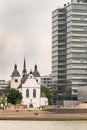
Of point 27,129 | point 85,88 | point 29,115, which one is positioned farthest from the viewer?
point 85,88

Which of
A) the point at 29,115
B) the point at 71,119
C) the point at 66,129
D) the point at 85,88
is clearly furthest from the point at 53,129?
the point at 85,88

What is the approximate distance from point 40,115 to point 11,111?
11.1 metres

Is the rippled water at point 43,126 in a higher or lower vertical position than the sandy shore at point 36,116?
lower

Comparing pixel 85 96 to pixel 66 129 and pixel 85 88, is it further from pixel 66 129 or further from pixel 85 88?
pixel 66 129

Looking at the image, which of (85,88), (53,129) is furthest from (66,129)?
(85,88)

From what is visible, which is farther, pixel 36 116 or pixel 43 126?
pixel 36 116

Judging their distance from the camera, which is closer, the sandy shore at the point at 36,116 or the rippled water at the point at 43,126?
the rippled water at the point at 43,126

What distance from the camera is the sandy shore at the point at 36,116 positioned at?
490ft

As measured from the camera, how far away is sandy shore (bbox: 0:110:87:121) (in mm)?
149250

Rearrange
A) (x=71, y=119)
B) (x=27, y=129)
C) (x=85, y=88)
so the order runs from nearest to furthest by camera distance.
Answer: (x=27, y=129)
(x=71, y=119)
(x=85, y=88)

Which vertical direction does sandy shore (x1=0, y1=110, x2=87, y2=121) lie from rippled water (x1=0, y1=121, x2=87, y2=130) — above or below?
above

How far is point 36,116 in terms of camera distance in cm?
15438

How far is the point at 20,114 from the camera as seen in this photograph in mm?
156875

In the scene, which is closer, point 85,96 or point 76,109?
point 76,109
